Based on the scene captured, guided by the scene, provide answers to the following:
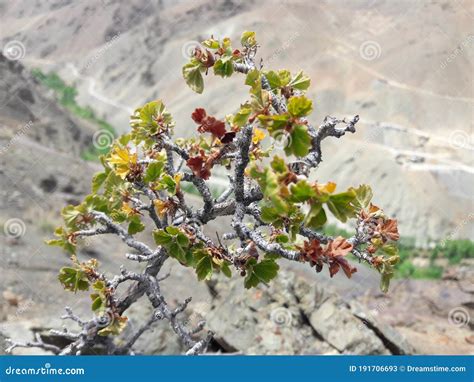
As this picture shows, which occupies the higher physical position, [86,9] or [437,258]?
[86,9]

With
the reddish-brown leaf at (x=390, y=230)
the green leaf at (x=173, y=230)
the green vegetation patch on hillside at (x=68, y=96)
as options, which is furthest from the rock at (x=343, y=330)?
the green vegetation patch on hillside at (x=68, y=96)

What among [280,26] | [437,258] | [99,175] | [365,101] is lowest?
[437,258]

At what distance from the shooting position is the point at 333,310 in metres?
6.87

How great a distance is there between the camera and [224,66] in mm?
2979

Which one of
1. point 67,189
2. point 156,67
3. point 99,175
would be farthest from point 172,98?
point 99,175

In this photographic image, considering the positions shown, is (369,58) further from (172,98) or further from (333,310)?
(333,310)

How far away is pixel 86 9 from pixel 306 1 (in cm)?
883

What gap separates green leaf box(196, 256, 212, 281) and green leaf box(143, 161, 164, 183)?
581 mm

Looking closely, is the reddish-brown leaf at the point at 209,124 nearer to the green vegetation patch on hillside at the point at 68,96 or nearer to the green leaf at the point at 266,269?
the green leaf at the point at 266,269

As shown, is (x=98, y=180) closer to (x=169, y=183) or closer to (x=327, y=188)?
(x=169, y=183)

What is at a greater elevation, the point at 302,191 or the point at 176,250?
the point at 302,191

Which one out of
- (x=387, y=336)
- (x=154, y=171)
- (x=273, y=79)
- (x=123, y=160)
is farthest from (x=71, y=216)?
(x=387, y=336)

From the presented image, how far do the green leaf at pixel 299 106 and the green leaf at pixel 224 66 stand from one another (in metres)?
0.84

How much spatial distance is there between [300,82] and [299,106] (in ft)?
2.00
